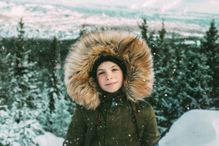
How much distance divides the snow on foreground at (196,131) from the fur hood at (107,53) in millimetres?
3979

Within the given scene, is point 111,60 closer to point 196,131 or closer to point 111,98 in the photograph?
point 111,98

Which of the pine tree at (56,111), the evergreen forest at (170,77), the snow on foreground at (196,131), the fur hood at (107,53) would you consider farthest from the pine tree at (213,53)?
the fur hood at (107,53)

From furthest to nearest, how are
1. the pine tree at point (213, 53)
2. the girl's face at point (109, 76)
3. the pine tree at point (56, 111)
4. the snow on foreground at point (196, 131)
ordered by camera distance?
the pine tree at point (56, 111) → the pine tree at point (213, 53) → the snow on foreground at point (196, 131) → the girl's face at point (109, 76)

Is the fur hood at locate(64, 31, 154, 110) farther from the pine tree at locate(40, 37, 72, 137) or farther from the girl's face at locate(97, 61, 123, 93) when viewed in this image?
the pine tree at locate(40, 37, 72, 137)

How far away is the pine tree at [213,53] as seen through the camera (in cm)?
3584

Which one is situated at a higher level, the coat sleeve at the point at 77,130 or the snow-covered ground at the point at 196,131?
the coat sleeve at the point at 77,130

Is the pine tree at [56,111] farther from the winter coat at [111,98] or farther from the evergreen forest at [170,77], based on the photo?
the winter coat at [111,98]

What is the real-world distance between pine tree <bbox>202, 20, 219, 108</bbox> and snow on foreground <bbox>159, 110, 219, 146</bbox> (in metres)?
27.8

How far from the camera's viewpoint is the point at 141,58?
338 cm

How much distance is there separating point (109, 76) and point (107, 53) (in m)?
0.20

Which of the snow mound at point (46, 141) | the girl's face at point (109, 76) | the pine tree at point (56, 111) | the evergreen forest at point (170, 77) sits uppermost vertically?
the girl's face at point (109, 76)

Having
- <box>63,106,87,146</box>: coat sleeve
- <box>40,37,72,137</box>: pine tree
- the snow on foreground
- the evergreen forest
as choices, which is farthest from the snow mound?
<box>40,37,72,137</box>: pine tree

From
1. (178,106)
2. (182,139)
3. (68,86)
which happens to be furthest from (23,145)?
(178,106)

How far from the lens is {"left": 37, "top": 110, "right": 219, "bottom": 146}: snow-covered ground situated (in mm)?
7301
